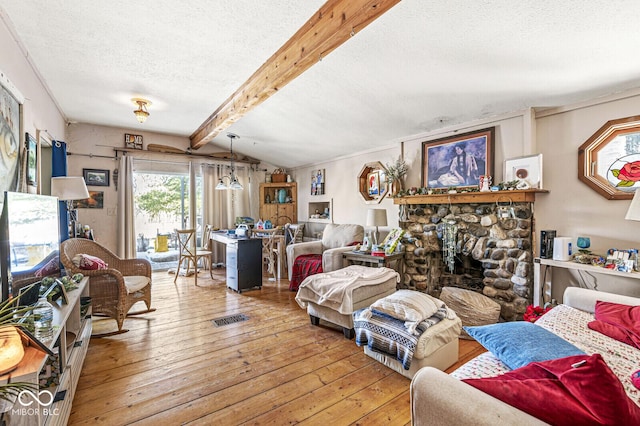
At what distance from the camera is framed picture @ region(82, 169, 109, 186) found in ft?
16.0

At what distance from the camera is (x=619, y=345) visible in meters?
1.61

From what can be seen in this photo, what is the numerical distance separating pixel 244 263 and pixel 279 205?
7.91ft

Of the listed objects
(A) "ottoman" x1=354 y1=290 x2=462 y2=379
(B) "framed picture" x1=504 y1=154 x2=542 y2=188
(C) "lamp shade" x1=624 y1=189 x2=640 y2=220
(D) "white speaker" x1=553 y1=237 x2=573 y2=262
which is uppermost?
(B) "framed picture" x1=504 y1=154 x2=542 y2=188

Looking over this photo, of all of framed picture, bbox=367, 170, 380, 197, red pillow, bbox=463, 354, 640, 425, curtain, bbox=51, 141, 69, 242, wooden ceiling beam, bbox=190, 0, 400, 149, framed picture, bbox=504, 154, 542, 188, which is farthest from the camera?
framed picture, bbox=367, 170, 380, 197

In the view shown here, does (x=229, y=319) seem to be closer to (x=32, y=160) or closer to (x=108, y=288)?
(x=108, y=288)

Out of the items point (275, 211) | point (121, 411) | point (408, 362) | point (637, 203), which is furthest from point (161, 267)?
point (637, 203)

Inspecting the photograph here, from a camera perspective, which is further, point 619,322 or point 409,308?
point 409,308

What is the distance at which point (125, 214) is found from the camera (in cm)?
511

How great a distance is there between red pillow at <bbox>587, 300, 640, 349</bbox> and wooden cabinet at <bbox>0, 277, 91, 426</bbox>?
2.84 metres

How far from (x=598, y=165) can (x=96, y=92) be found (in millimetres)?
5535

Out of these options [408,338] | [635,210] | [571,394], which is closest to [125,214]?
[408,338]

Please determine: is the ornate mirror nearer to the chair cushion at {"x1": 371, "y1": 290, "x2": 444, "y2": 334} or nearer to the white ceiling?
the white ceiling

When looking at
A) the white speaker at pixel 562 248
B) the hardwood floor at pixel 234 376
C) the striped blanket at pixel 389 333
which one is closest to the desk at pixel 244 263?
the hardwood floor at pixel 234 376

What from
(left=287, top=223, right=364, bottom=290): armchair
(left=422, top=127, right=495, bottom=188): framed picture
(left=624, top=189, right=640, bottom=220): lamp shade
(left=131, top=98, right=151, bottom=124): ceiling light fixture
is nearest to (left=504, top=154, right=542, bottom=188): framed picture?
(left=422, top=127, right=495, bottom=188): framed picture
